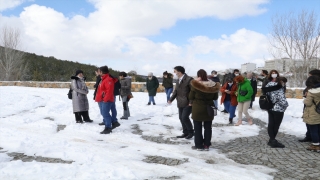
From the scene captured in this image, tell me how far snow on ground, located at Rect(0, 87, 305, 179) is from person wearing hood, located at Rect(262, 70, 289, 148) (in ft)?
4.03

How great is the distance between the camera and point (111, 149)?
5508mm

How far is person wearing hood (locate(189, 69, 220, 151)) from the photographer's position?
5.38m

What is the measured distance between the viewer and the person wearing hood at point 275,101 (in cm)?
575

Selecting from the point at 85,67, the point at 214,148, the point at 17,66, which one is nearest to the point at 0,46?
the point at 17,66

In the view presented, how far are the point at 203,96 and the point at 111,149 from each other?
2126 mm

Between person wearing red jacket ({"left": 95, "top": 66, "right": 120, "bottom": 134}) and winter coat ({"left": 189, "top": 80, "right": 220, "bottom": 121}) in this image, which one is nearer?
winter coat ({"left": 189, "top": 80, "right": 220, "bottom": 121})

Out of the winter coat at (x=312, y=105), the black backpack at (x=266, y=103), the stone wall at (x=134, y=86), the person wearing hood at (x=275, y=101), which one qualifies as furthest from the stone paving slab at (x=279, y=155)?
the stone wall at (x=134, y=86)

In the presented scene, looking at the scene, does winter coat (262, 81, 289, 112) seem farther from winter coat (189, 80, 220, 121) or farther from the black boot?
the black boot

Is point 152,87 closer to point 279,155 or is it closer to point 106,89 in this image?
point 106,89

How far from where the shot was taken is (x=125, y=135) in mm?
6965

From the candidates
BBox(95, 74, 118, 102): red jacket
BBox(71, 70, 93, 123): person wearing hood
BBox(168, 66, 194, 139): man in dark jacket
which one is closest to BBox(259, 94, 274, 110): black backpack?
BBox(168, 66, 194, 139): man in dark jacket

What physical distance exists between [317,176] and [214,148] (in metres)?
2.13

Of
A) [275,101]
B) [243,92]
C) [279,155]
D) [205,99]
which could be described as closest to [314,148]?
[279,155]

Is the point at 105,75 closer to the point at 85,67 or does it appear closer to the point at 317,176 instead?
the point at 317,176
